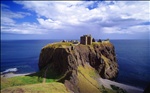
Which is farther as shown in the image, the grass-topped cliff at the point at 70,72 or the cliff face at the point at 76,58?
the cliff face at the point at 76,58

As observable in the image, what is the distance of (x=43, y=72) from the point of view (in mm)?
93000

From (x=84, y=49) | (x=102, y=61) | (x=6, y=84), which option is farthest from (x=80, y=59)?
(x=6, y=84)

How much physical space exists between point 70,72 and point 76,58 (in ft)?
70.3

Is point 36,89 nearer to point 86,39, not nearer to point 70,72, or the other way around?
point 70,72

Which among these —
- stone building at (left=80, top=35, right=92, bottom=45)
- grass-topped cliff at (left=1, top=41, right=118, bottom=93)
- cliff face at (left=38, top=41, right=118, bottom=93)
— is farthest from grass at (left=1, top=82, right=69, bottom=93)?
stone building at (left=80, top=35, right=92, bottom=45)

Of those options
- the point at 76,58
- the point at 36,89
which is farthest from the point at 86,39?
the point at 36,89

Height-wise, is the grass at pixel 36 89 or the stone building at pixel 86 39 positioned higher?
the stone building at pixel 86 39

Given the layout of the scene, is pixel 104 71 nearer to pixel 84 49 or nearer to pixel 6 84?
pixel 84 49

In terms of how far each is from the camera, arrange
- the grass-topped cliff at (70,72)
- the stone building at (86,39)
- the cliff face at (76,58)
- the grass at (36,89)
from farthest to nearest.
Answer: the stone building at (86,39) → the cliff face at (76,58) → the grass-topped cliff at (70,72) → the grass at (36,89)

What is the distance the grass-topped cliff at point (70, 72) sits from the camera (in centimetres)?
6271

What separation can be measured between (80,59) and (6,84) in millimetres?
49032

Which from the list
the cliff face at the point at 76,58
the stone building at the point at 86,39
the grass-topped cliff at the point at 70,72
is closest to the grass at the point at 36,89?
the grass-topped cliff at the point at 70,72

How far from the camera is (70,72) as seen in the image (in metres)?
75.6

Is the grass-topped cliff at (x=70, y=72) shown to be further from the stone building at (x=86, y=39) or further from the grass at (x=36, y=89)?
the stone building at (x=86, y=39)
